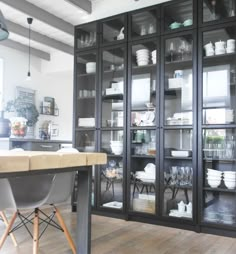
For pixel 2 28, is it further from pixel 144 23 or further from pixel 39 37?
pixel 39 37

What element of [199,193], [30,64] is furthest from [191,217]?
[30,64]

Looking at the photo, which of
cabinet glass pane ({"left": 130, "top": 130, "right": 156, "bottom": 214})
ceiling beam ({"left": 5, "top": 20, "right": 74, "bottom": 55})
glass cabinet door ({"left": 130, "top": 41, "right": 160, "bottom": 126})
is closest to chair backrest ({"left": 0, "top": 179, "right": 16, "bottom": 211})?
cabinet glass pane ({"left": 130, "top": 130, "right": 156, "bottom": 214})

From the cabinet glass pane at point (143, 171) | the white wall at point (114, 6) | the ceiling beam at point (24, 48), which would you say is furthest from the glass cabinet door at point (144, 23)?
the ceiling beam at point (24, 48)

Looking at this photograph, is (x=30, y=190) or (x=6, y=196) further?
(x=30, y=190)

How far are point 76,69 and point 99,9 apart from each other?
95cm

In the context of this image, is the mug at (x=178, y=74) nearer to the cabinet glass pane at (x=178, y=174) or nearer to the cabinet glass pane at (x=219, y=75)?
the cabinet glass pane at (x=219, y=75)

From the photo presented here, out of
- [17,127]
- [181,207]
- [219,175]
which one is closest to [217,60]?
[219,175]

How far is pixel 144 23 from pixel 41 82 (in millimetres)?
3713

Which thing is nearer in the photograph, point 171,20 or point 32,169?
point 32,169

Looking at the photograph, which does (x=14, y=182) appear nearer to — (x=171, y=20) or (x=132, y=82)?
(x=132, y=82)

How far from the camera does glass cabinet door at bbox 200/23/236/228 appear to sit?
3.00 m

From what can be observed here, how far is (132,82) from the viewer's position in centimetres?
360

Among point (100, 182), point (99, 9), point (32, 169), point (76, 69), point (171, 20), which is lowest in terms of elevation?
point (100, 182)

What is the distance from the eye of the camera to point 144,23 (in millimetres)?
3592
